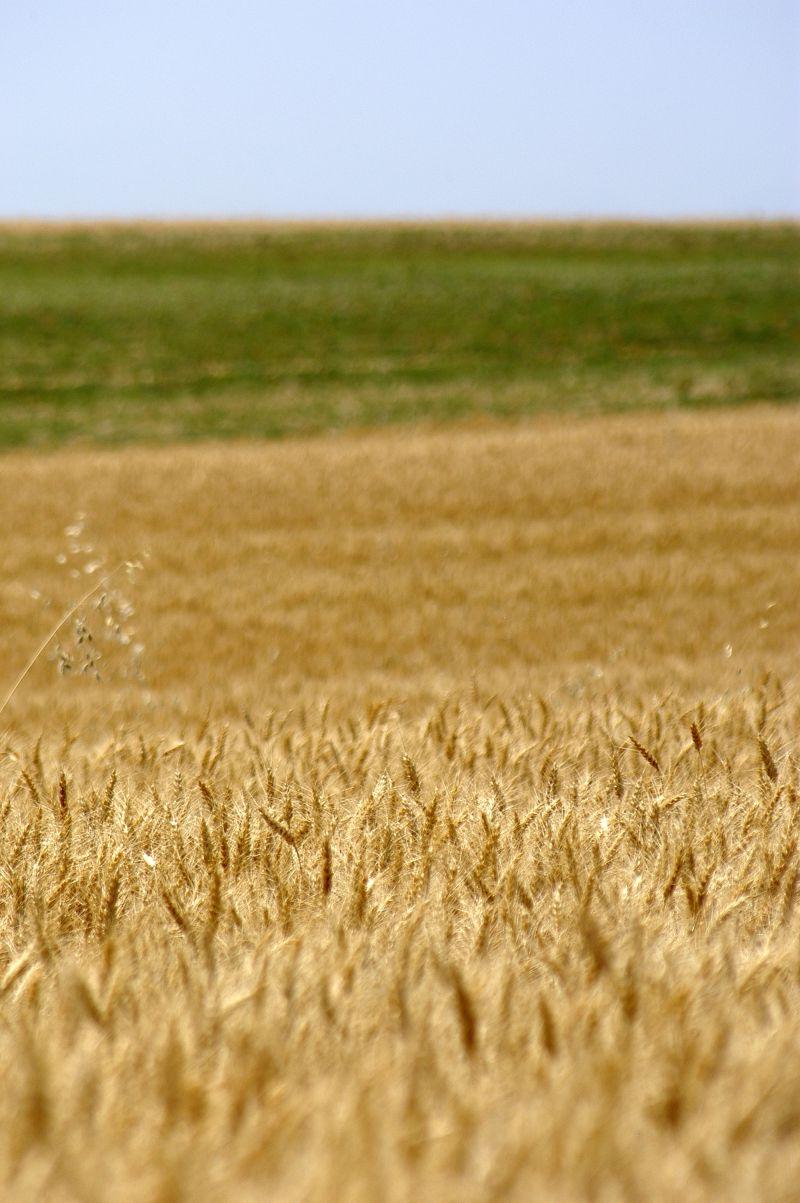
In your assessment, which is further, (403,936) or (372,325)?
(372,325)

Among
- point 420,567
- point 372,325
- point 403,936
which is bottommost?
point 420,567

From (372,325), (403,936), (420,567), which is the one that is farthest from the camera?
(372,325)

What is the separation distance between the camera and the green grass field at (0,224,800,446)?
808 inches

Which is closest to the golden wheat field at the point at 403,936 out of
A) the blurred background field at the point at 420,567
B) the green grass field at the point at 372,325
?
the blurred background field at the point at 420,567

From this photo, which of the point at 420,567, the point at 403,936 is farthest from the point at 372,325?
the point at 403,936

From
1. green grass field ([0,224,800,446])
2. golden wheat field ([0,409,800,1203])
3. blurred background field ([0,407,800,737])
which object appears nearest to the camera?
golden wheat field ([0,409,800,1203])

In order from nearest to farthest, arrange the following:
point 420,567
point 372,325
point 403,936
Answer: point 403,936 → point 420,567 → point 372,325

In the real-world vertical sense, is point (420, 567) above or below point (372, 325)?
below

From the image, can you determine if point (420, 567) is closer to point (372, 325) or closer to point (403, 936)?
point (403, 936)

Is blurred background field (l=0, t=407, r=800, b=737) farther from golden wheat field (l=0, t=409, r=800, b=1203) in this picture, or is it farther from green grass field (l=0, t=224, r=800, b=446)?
green grass field (l=0, t=224, r=800, b=446)

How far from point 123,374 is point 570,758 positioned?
67.4 ft

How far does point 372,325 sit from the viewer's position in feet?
87.9

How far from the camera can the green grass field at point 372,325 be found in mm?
20531

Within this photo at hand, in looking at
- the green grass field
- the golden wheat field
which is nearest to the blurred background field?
the golden wheat field
